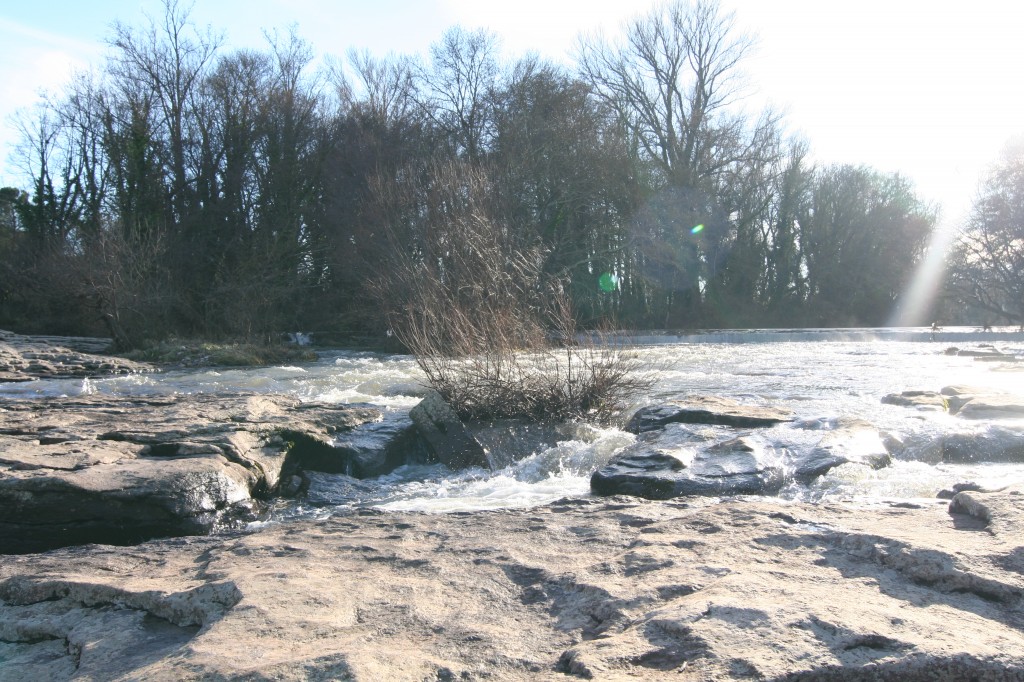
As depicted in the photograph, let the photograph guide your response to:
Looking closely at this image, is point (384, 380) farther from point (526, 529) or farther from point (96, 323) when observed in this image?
point (96, 323)

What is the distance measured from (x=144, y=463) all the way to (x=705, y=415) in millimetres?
4557

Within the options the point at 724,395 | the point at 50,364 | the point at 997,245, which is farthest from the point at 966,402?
the point at 997,245

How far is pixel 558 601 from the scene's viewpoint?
258 centimetres

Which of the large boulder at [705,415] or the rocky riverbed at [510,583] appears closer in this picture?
the rocky riverbed at [510,583]

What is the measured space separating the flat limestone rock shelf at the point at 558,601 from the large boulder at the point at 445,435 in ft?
9.08

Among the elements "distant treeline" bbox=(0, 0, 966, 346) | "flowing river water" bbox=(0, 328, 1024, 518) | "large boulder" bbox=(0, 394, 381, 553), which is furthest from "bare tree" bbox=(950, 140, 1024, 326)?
"large boulder" bbox=(0, 394, 381, 553)

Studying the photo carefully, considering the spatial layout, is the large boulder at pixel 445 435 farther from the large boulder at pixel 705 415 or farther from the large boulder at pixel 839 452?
the large boulder at pixel 839 452

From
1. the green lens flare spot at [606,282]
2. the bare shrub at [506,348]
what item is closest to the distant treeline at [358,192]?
the green lens flare spot at [606,282]

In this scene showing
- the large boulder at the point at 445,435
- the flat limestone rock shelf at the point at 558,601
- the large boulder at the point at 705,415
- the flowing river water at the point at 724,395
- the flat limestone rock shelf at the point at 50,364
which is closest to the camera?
the flat limestone rock shelf at the point at 558,601

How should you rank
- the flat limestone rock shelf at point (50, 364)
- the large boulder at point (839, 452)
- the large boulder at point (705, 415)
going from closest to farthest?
the large boulder at point (839, 452), the large boulder at point (705, 415), the flat limestone rock shelf at point (50, 364)

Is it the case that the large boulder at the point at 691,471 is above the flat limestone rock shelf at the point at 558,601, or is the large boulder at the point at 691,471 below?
below

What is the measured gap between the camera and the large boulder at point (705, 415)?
6895mm

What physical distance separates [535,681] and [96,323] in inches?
1061

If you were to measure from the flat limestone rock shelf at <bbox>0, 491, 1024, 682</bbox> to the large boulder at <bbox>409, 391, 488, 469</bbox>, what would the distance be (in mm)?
2767
